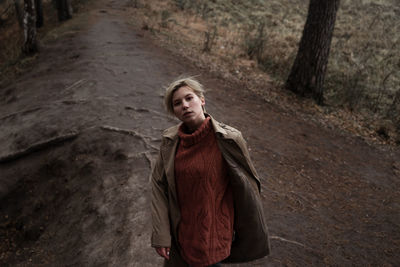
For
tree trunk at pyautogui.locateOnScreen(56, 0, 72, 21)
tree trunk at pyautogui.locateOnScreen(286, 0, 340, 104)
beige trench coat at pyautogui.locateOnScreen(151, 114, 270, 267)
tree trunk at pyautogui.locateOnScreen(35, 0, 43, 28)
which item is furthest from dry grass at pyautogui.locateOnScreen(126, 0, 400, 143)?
beige trench coat at pyautogui.locateOnScreen(151, 114, 270, 267)

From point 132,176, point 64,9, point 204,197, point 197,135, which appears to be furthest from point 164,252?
point 64,9

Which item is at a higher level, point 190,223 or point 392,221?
point 190,223

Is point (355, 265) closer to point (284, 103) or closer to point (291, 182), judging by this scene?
point (291, 182)

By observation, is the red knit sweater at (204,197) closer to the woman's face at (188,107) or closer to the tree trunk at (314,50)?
the woman's face at (188,107)

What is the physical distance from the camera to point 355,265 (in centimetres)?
331

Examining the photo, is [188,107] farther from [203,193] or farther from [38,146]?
[38,146]

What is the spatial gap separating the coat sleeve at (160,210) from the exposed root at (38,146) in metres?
3.81

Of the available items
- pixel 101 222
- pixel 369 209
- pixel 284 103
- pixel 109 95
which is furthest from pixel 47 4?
pixel 369 209

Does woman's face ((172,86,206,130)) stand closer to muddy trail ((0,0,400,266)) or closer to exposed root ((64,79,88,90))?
muddy trail ((0,0,400,266))

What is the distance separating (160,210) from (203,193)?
338 millimetres

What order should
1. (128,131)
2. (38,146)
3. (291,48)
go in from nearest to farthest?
(38,146) → (128,131) → (291,48)

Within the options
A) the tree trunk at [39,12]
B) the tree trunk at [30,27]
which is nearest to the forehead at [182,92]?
the tree trunk at [30,27]

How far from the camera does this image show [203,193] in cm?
184

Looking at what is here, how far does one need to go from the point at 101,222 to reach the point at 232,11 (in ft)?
57.1
